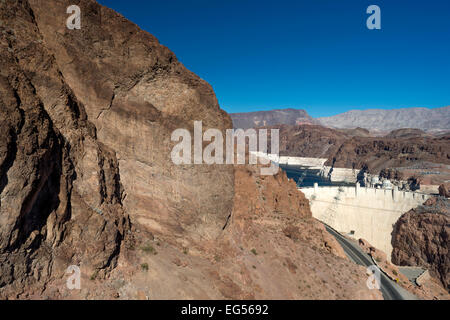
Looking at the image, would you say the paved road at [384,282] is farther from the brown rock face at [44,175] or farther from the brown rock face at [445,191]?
the brown rock face at [445,191]

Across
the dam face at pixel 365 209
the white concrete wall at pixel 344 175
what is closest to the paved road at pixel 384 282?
the dam face at pixel 365 209

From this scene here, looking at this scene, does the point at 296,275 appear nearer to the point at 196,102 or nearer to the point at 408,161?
the point at 196,102

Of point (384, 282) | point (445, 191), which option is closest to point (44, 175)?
point (384, 282)

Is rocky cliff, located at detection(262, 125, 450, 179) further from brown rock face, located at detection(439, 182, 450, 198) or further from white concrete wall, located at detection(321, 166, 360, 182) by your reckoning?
brown rock face, located at detection(439, 182, 450, 198)

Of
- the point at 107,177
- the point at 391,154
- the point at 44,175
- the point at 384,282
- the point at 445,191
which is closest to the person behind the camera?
the point at 44,175

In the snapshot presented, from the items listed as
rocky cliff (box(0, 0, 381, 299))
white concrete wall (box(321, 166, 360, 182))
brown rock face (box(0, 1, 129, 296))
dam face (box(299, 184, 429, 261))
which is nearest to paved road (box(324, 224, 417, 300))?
rocky cliff (box(0, 0, 381, 299))

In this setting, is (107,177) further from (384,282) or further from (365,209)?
(365,209)
